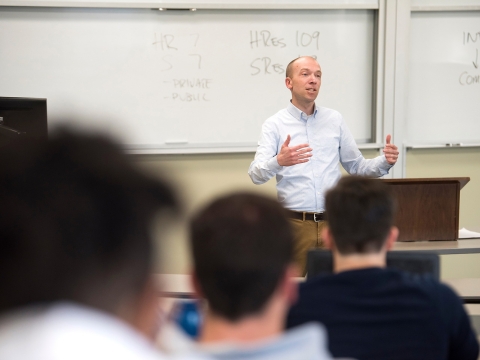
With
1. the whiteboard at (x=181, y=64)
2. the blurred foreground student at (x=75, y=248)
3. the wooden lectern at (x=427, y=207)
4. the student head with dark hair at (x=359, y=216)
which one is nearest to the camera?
the blurred foreground student at (x=75, y=248)

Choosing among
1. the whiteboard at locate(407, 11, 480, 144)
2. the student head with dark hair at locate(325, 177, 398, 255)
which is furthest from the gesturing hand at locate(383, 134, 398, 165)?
the student head with dark hair at locate(325, 177, 398, 255)

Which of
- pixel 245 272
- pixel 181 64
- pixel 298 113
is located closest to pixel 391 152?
pixel 298 113

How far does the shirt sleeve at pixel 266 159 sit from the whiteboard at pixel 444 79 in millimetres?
1293

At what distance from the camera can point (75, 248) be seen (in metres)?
0.53

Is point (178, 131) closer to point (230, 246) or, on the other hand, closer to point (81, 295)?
point (230, 246)

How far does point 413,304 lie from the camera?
1221 mm

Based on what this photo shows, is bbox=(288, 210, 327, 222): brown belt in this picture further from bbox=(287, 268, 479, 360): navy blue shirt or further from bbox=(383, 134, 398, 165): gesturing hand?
bbox=(287, 268, 479, 360): navy blue shirt

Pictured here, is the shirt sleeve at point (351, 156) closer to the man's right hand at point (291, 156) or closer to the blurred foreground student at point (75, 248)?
the man's right hand at point (291, 156)

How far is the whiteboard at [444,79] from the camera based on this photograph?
4.04 metres

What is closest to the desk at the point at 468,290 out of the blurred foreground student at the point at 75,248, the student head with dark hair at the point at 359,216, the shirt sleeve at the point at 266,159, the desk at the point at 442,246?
the desk at the point at 442,246

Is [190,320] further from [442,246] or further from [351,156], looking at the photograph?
[351,156]

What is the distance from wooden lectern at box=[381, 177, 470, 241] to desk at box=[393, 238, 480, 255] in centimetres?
5

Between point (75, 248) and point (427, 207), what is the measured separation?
8.20 feet

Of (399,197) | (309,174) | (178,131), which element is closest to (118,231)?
(399,197)
